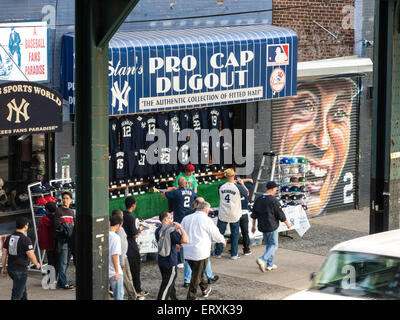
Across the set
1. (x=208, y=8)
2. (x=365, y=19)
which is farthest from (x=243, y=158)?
(x=365, y=19)

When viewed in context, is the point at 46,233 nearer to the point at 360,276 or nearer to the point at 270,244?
the point at 270,244

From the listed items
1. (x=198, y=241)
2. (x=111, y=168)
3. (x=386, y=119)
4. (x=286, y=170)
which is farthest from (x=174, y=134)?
(x=198, y=241)

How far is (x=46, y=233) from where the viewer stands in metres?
14.8

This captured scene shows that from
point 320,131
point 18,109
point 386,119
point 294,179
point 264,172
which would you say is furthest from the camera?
point 320,131

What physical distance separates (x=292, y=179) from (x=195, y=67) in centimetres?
375

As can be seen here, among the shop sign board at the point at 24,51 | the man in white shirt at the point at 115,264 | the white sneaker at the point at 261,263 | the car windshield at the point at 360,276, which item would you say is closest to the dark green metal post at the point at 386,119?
the white sneaker at the point at 261,263

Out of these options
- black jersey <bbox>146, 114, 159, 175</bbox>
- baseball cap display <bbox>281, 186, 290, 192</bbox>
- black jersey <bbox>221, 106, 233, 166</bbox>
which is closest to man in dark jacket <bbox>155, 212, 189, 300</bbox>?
black jersey <bbox>146, 114, 159, 175</bbox>

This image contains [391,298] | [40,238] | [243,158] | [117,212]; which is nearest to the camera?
[391,298]

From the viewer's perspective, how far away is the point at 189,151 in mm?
19734

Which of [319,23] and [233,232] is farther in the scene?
[319,23]

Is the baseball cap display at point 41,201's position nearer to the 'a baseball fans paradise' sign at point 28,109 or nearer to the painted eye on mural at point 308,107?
the 'a baseball fans paradise' sign at point 28,109

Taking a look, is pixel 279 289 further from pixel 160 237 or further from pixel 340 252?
pixel 340 252

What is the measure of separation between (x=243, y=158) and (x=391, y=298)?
10.4 meters

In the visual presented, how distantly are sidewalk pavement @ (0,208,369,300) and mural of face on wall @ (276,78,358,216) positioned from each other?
191cm
